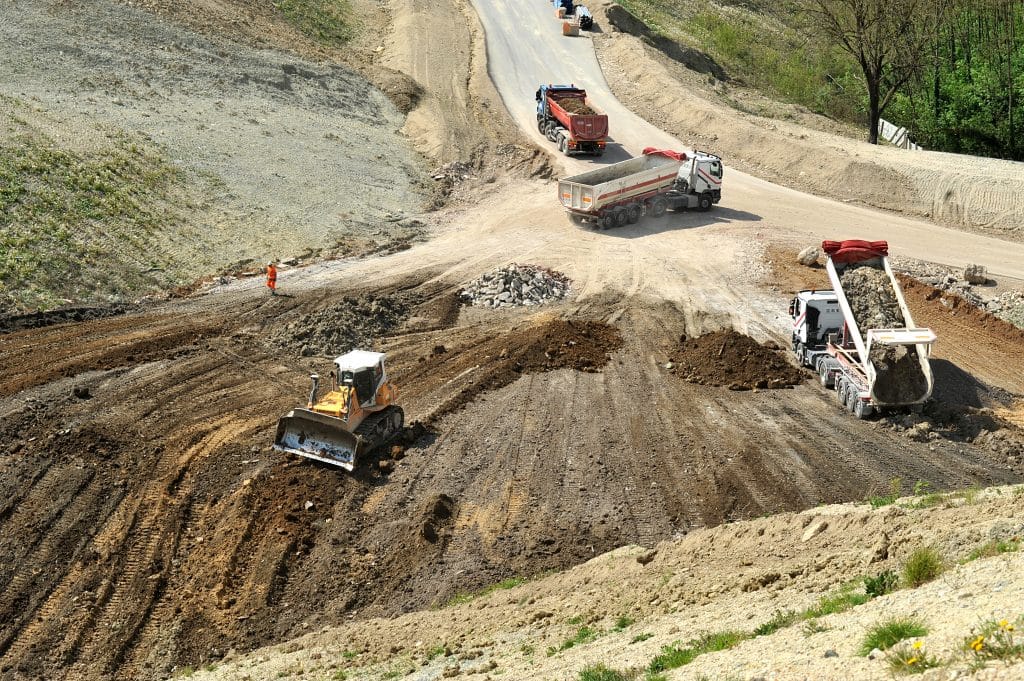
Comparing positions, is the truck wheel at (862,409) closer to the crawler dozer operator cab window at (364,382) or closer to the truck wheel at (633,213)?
the crawler dozer operator cab window at (364,382)

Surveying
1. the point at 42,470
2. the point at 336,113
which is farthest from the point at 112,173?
the point at 42,470

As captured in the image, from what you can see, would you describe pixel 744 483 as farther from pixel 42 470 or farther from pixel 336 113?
pixel 336 113

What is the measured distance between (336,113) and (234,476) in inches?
997

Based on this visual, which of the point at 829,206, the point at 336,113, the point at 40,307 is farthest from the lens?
the point at 336,113

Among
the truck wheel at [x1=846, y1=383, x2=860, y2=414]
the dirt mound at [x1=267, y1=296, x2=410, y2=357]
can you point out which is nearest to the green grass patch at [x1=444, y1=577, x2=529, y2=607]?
the truck wheel at [x1=846, y1=383, x2=860, y2=414]

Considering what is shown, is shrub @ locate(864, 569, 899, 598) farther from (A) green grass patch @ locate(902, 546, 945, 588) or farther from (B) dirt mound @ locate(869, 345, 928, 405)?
(B) dirt mound @ locate(869, 345, 928, 405)

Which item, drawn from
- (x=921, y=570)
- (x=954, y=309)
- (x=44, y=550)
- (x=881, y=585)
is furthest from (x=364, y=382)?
(x=954, y=309)

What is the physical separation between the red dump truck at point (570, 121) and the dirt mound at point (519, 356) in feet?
52.6

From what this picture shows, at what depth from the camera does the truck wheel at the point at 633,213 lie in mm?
32875

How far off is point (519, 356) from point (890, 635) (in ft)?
48.3

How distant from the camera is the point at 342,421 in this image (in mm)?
17391

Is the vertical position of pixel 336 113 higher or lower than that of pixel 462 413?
higher

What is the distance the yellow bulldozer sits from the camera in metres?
17.6

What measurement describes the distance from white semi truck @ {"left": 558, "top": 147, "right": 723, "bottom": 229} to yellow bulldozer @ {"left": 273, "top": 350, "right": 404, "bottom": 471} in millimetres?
15663
